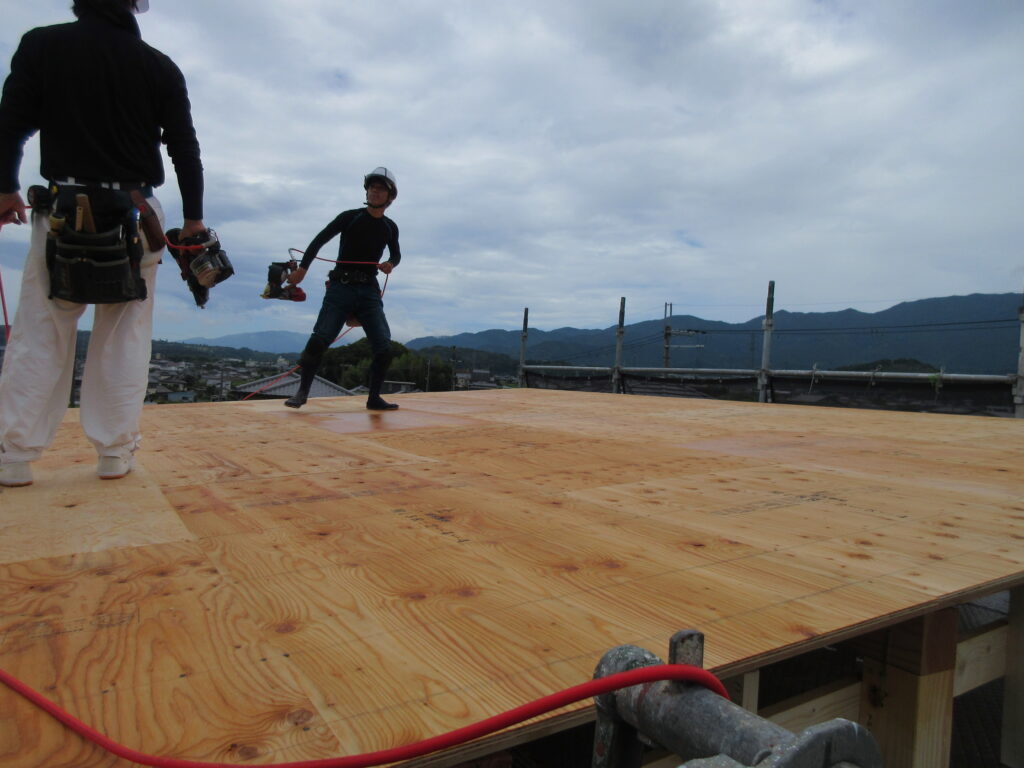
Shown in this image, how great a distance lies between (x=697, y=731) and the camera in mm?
570

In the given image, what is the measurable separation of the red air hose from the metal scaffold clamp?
2 cm

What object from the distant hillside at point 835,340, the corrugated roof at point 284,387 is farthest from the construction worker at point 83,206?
the distant hillside at point 835,340

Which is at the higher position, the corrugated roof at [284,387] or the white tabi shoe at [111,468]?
the white tabi shoe at [111,468]

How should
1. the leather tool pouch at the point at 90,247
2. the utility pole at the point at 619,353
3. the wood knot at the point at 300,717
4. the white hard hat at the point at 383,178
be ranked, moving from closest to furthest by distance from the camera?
the wood knot at the point at 300,717 → the leather tool pouch at the point at 90,247 → the white hard hat at the point at 383,178 → the utility pole at the point at 619,353

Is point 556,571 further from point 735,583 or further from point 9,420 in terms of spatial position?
point 9,420

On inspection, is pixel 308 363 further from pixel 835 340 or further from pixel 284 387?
pixel 835 340

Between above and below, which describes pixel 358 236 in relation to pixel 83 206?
above

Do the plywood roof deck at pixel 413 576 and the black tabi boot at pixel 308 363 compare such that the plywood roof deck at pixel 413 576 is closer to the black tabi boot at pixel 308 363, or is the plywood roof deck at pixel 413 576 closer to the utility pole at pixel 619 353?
the black tabi boot at pixel 308 363

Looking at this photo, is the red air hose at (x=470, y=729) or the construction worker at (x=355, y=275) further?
the construction worker at (x=355, y=275)

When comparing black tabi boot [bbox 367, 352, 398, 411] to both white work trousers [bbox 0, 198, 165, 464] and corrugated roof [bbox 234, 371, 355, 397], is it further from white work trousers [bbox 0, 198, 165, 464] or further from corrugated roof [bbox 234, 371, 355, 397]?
corrugated roof [bbox 234, 371, 355, 397]

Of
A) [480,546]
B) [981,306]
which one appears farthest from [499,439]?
[981,306]

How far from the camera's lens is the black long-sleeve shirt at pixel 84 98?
5.51ft

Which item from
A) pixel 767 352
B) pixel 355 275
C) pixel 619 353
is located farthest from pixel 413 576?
pixel 619 353

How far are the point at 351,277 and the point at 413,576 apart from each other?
300 cm
